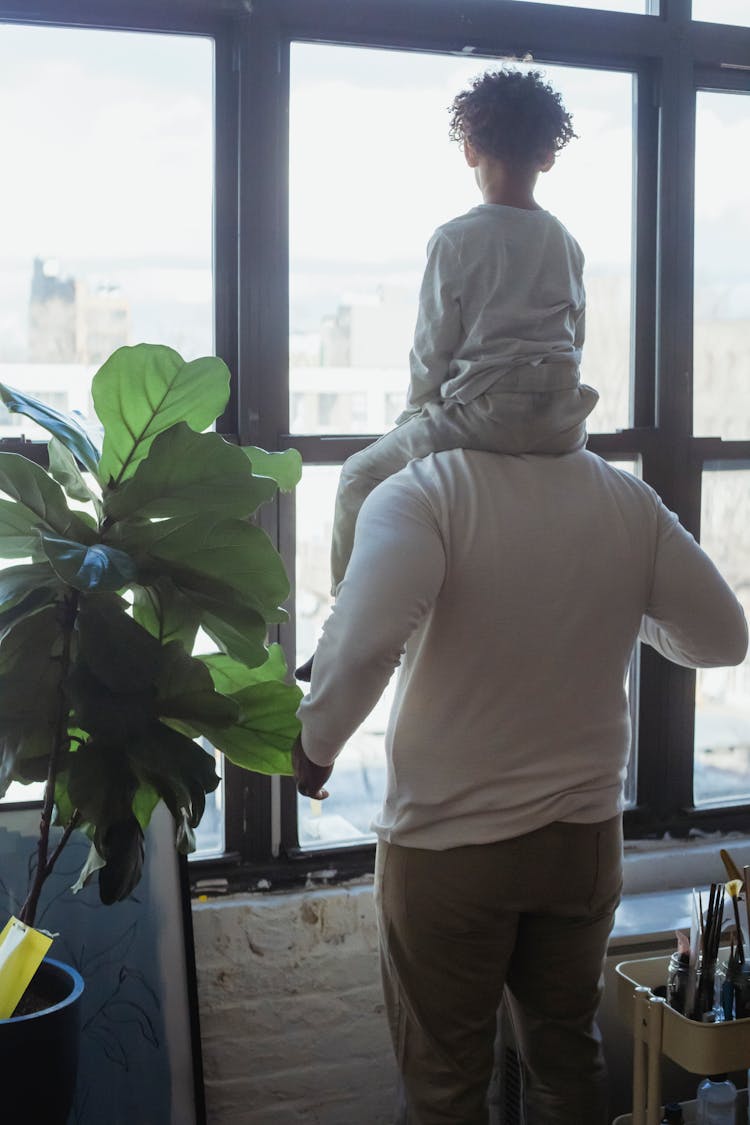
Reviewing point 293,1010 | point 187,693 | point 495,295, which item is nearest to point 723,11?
point 495,295

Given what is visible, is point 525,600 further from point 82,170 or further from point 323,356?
point 82,170

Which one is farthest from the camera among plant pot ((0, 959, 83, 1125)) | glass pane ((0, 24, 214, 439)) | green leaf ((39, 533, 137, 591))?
glass pane ((0, 24, 214, 439))

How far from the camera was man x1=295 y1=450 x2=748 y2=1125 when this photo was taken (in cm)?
155

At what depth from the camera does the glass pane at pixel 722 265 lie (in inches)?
99.3

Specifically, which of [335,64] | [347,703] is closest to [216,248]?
[335,64]

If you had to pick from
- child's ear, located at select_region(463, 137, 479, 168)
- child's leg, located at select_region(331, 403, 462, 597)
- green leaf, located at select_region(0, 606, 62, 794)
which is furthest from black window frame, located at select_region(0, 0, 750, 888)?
green leaf, located at select_region(0, 606, 62, 794)

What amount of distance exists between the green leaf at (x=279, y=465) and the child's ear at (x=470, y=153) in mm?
521

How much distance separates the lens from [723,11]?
2498 millimetres

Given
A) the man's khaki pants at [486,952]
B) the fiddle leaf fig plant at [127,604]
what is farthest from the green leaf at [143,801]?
the man's khaki pants at [486,952]

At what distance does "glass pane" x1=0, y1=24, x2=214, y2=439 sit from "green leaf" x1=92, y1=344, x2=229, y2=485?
1.94 ft

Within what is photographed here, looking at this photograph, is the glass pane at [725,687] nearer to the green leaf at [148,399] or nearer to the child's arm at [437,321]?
the child's arm at [437,321]

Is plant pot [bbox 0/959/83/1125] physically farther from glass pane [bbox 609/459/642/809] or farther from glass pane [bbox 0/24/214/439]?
glass pane [bbox 609/459/642/809]

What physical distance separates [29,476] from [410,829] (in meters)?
0.72

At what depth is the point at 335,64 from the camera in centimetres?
225
